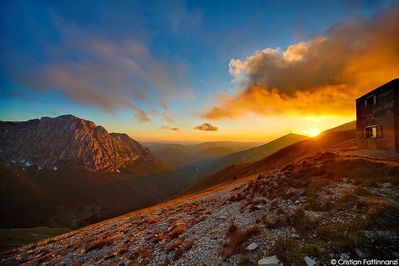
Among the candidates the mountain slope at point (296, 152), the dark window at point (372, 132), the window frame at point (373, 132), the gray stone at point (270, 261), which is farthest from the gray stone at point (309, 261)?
the mountain slope at point (296, 152)

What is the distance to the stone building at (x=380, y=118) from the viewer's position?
28.7 metres

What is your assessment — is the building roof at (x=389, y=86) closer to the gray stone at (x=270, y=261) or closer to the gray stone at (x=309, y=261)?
the gray stone at (x=309, y=261)

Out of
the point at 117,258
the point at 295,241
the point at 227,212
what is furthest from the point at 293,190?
the point at 117,258

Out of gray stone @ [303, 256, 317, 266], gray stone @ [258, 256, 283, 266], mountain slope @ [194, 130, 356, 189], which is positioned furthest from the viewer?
mountain slope @ [194, 130, 356, 189]

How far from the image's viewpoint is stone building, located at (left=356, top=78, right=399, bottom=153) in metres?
28.7

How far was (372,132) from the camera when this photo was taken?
34500mm

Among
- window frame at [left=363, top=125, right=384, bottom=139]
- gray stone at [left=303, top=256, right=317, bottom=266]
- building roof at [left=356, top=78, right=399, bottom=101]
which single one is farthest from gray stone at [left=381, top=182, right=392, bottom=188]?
window frame at [left=363, top=125, right=384, bottom=139]

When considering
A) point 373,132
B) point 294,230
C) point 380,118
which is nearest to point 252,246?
point 294,230

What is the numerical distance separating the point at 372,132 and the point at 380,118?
139 inches

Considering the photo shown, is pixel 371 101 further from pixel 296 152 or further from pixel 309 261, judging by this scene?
pixel 296 152

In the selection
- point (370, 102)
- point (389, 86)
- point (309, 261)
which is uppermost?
point (389, 86)

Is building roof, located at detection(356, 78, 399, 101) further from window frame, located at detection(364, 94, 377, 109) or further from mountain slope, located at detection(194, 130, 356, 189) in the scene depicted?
mountain slope, located at detection(194, 130, 356, 189)

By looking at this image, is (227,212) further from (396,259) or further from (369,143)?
(369,143)

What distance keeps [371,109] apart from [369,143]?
628 centimetres
